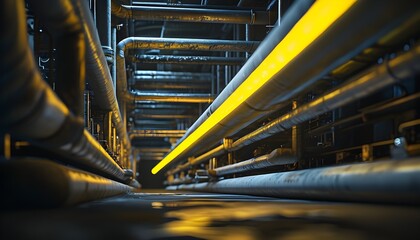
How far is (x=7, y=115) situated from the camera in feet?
5.74

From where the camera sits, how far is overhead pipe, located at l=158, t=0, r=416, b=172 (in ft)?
6.68

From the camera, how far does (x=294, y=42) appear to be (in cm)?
254

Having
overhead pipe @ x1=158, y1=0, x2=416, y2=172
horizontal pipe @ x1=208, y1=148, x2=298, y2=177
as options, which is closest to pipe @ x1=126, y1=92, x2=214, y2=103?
horizontal pipe @ x1=208, y1=148, x2=298, y2=177

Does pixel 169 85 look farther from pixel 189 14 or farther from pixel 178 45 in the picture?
pixel 189 14

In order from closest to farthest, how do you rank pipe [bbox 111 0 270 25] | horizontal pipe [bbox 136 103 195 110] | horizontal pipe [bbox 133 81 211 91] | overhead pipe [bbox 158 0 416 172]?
overhead pipe [bbox 158 0 416 172] → pipe [bbox 111 0 270 25] → horizontal pipe [bbox 133 81 211 91] → horizontal pipe [bbox 136 103 195 110]

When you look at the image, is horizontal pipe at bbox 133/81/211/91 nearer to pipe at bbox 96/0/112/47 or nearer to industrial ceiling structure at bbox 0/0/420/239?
industrial ceiling structure at bbox 0/0/420/239

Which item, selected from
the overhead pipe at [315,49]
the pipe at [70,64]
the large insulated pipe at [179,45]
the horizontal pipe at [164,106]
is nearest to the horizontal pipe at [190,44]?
the large insulated pipe at [179,45]

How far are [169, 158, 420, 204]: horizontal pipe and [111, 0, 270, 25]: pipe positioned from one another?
2.18 metres

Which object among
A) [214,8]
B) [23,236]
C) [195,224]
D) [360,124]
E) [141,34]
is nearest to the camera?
[23,236]

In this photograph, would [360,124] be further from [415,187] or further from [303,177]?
[415,187]

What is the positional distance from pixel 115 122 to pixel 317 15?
14.5 feet

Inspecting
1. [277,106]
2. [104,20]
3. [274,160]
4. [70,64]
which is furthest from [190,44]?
[70,64]

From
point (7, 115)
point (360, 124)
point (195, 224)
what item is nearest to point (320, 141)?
point (360, 124)

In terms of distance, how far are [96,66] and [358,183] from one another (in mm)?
2011
